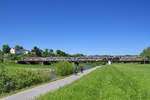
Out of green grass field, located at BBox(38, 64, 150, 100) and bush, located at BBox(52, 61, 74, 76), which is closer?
green grass field, located at BBox(38, 64, 150, 100)

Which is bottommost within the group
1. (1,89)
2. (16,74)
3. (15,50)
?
(1,89)

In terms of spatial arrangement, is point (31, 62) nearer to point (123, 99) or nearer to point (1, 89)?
point (1, 89)

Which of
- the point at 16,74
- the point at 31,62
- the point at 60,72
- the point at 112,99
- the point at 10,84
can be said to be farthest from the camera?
the point at 31,62

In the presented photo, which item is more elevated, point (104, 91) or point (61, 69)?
point (61, 69)

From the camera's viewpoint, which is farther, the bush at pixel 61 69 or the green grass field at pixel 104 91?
the bush at pixel 61 69

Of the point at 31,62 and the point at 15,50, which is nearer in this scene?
the point at 31,62

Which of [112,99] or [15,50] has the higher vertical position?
[15,50]

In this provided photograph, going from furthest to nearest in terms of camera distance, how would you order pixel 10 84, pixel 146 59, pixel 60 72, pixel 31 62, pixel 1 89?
pixel 31 62, pixel 146 59, pixel 60 72, pixel 10 84, pixel 1 89

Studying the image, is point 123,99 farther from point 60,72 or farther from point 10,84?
point 60,72

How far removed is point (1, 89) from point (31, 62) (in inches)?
2760

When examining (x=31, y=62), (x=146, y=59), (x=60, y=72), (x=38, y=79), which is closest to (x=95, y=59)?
(x=146, y=59)

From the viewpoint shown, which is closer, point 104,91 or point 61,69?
Result: point 104,91

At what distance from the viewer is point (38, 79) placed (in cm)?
1597

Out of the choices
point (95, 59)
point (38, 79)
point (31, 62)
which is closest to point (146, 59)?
point (95, 59)
